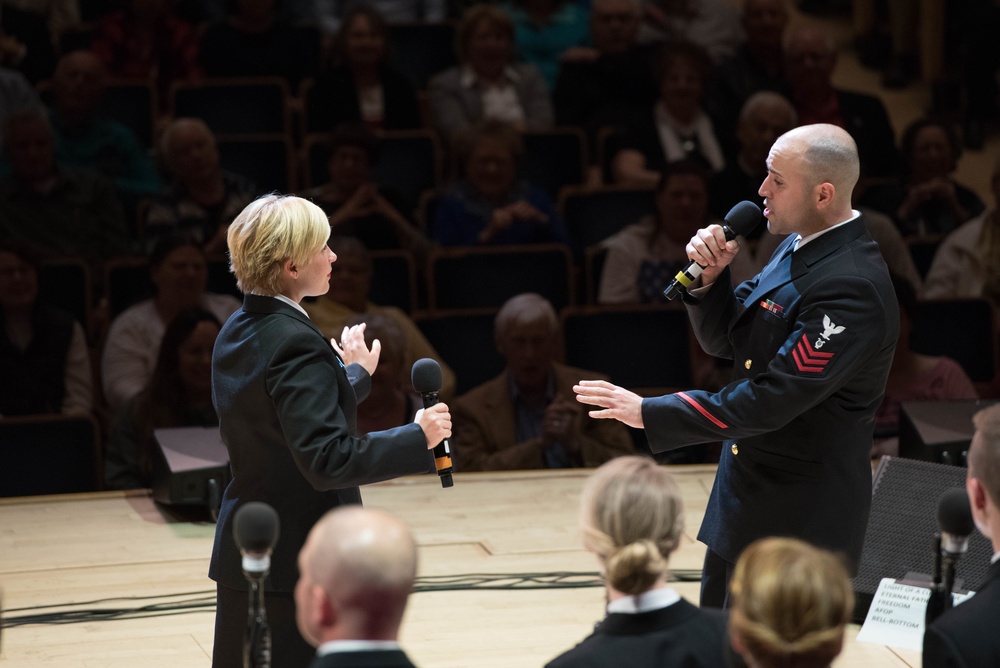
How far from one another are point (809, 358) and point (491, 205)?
9.99 feet

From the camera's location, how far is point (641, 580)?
188cm

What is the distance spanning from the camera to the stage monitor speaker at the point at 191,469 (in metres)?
3.95

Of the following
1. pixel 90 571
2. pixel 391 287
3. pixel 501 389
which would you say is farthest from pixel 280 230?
pixel 391 287

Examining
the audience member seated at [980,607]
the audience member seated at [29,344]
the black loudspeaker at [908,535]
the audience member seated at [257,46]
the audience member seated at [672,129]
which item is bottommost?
the black loudspeaker at [908,535]

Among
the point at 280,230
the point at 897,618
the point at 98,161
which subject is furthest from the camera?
the point at 98,161

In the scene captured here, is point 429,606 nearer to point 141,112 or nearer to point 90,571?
point 90,571

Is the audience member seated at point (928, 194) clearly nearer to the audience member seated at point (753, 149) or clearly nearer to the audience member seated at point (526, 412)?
the audience member seated at point (753, 149)

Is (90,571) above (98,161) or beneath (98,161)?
beneath

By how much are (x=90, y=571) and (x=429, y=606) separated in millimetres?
935

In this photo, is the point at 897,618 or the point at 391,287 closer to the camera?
the point at 897,618

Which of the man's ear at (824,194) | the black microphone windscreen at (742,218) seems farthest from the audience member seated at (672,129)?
the man's ear at (824,194)

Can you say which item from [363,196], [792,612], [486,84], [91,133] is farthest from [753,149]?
[792,612]

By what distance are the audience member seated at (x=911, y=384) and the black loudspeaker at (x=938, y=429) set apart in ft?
0.98

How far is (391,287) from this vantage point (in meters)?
5.10
